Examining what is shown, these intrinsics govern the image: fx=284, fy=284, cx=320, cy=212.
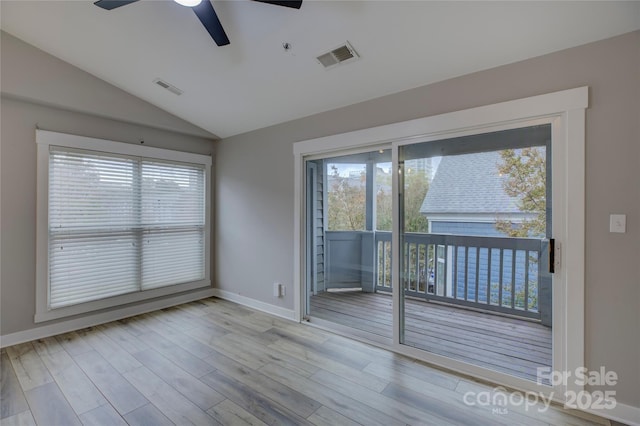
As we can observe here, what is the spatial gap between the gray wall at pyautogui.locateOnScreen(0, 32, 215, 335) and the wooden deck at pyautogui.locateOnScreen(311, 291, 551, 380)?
3.28 metres

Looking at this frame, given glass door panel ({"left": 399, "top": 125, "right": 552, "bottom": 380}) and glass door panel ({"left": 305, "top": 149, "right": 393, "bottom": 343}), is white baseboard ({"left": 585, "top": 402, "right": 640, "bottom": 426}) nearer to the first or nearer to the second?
glass door panel ({"left": 399, "top": 125, "right": 552, "bottom": 380})

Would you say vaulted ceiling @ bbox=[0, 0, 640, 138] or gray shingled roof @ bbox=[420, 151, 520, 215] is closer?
vaulted ceiling @ bbox=[0, 0, 640, 138]

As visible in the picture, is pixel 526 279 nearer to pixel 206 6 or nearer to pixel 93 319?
pixel 206 6

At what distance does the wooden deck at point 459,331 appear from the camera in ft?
7.65

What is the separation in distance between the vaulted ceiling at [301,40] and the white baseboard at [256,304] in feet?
8.32

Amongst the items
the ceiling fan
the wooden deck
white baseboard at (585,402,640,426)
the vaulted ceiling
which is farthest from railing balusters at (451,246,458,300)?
the ceiling fan

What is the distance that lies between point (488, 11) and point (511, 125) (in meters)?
0.85

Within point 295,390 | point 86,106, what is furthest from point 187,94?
point 295,390

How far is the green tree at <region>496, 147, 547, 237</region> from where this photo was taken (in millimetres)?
2232

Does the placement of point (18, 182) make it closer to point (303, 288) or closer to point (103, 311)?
point (103, 311)

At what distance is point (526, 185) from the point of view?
2.30 m

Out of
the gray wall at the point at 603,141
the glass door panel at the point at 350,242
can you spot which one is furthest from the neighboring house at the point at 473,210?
the glass door panel at the point at 350,242

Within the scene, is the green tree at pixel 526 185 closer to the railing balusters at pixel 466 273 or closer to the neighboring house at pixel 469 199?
the neighboring house at pixel 469 199

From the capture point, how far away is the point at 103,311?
3.56 meters
